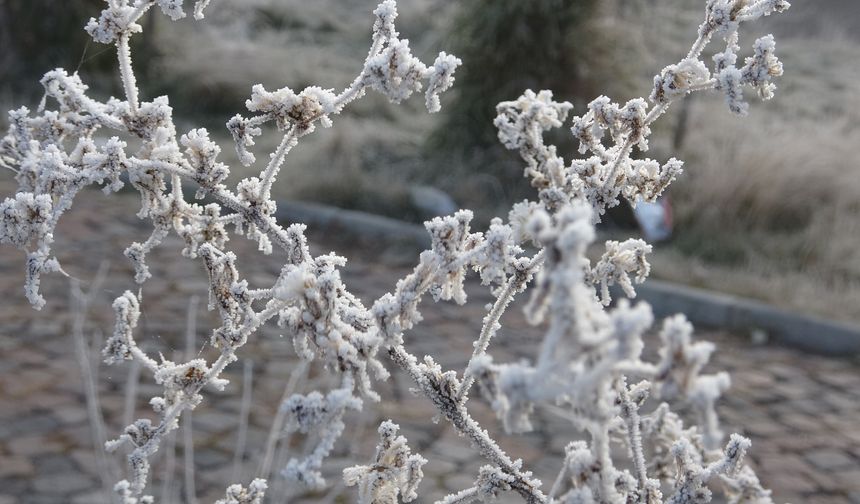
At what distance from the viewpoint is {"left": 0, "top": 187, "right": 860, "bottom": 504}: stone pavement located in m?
3.55

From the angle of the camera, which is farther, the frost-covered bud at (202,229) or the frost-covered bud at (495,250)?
the frost-covered bud at (202,229)

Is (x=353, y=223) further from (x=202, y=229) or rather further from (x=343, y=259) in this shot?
(x=343, y=259)

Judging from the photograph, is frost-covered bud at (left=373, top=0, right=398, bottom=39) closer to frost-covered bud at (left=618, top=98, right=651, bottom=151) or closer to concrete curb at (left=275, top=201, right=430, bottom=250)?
frost-covered bud at (left=618, top=98, right=651, bottom=151)

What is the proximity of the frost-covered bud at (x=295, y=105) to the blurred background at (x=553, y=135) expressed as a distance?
15.8ft

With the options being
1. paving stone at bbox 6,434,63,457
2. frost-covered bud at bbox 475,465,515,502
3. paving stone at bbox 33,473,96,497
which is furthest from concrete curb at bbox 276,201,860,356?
frost-covered bud at bbox 475,465,515,502

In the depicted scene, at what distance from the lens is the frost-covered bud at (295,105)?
1360mm

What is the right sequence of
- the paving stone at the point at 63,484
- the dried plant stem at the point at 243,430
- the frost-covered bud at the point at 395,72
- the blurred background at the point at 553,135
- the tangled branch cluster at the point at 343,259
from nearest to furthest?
the tangled branch cluster at the point at 343,259
the frost-covered bud at the point at 395,72
the dried plant stem at the point at 243,430
the paving stone at the point at 63,484
the blurred background at the point at 553,135

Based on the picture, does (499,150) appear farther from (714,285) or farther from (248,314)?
(248,314)

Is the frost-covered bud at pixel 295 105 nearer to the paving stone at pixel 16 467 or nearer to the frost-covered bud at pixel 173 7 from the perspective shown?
the frost-covered bud at pixel 173 7

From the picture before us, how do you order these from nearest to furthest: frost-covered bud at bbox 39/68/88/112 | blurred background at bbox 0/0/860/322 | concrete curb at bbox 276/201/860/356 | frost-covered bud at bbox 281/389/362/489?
frost-covered bud at bbox 281/389/362/489
frost-covered bud at bbox 39/68/88/112
concrete curb at bbox 276/201/860/356
blurred background at bbox 0/0/860/322

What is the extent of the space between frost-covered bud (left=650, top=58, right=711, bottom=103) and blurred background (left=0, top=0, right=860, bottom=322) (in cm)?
458

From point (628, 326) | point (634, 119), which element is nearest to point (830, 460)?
point (634, 119)

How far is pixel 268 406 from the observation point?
418 cm

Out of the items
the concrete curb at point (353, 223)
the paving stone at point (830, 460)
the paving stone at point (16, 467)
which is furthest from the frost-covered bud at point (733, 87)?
the concrete curb at point (353, 223)
